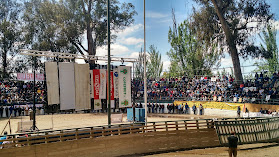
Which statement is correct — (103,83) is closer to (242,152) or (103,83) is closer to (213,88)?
(242,152)

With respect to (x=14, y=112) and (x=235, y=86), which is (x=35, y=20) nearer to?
(x=14, y=112)

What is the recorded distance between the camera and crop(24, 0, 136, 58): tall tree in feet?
124

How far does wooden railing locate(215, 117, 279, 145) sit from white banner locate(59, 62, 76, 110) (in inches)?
374

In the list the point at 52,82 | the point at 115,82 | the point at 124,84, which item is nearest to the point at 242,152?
the point at 124,84

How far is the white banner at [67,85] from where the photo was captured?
1548 centimetres

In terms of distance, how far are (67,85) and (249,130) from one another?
11.8 metres

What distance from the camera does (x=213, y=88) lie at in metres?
33.1

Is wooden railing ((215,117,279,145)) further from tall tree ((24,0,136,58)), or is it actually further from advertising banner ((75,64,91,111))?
tall tree ((24,0,136,58))

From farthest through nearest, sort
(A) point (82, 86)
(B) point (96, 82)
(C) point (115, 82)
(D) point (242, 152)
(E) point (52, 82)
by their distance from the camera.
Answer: (C) point (115, 82), (B) point (96, 82), (A) point (82, 86), (E) point (52, 82), (D) point (242, 152)

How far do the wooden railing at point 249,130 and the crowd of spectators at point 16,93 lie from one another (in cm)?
2578

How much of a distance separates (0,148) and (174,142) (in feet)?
27.6

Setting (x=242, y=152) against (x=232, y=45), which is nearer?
(x=242, y=152)

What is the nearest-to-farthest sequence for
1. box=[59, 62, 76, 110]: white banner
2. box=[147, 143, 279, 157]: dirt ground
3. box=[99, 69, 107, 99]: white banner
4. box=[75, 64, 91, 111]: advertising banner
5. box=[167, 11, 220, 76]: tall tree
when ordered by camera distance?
box=[147, 143, 279, 157]: dirt ground < box=[59, 62, 76, 110]: white banner < box=[75, 64, 91, 111]: advertising banner < box=[99, 69, 107, 99]: white banner < box=[167, 11, 220, 76]: tall tree

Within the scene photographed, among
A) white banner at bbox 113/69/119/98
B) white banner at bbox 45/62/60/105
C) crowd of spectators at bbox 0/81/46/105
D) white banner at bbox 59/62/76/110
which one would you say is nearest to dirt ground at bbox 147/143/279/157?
white banner at bbox 59/62/76/110
